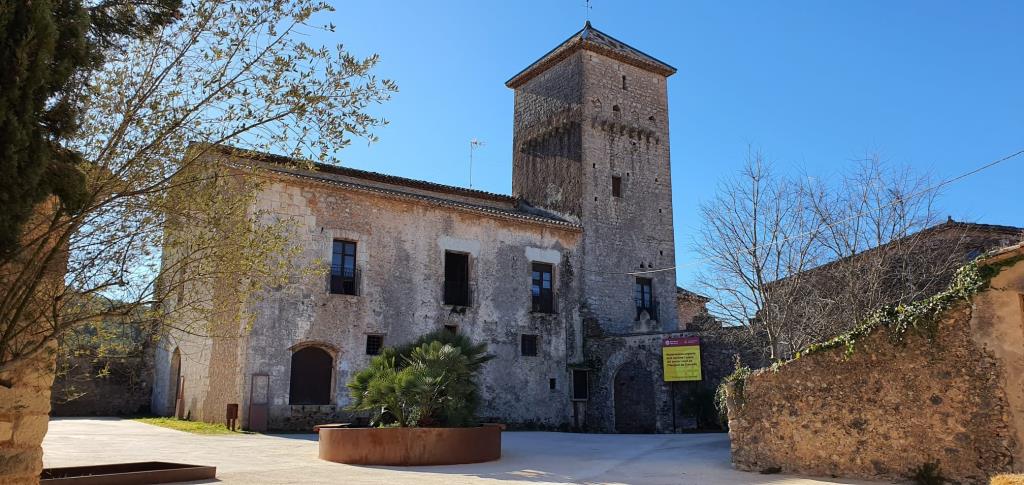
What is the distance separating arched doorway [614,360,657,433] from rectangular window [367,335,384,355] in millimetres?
7996

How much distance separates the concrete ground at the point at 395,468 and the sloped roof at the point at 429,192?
24.5ft

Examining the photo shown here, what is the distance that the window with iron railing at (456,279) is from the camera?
22906 millimetres

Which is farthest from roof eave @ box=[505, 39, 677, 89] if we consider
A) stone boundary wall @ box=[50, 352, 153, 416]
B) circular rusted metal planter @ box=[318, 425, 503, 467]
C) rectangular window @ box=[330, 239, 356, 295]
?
circular rusted metal planter @ box=[318, 425, 503, 467]

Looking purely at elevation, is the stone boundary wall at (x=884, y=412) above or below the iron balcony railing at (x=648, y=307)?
below

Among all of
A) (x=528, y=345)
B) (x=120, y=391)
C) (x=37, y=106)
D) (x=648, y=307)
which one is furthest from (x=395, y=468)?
(x=120, y=391)

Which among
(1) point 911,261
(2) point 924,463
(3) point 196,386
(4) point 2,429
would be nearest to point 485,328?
(3) point 196,386

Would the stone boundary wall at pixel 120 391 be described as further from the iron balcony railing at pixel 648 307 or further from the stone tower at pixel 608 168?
the iron balcony railing at pixel 648 307

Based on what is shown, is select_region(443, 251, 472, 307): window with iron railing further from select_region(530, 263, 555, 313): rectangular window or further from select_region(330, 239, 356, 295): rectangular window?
select_region(330, 239, 356, 295): rectangular window

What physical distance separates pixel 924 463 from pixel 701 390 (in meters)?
13.8

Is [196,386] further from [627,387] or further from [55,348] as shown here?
[55,348]

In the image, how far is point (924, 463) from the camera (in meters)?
9.70

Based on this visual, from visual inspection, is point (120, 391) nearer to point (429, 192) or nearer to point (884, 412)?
point (429, 192)

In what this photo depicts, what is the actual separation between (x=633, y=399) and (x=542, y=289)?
16.2 ft

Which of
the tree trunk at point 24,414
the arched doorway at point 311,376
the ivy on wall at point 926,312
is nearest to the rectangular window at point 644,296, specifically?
the arched doorway at point 311,376
